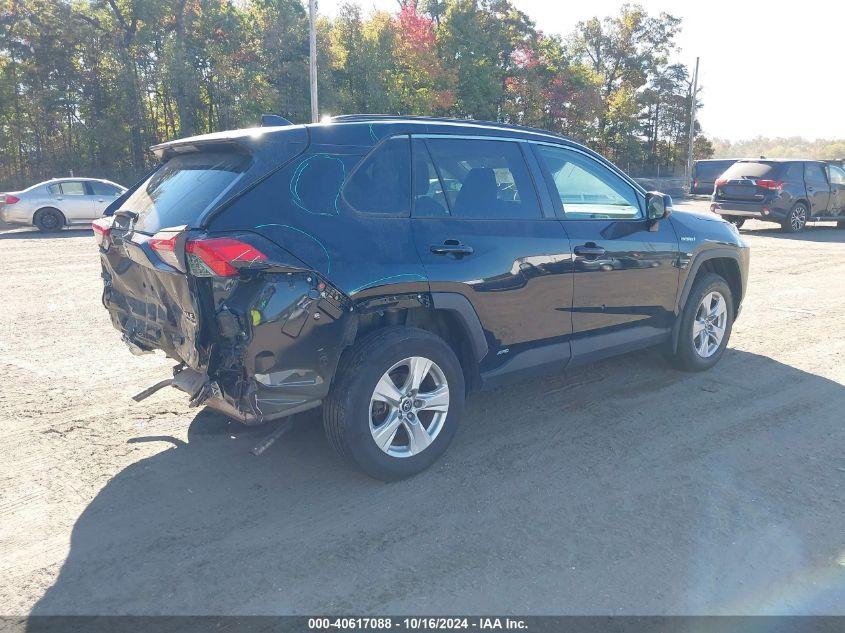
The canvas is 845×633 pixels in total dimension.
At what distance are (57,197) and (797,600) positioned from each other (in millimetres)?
19311

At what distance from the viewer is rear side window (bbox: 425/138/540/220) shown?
13.5ft

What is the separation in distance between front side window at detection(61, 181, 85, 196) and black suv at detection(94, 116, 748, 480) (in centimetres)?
1589

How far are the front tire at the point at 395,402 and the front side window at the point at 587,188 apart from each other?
152 cm

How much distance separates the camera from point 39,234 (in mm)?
17609

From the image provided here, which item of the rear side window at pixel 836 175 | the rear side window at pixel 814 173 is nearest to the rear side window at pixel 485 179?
the rear side window at pixel 814 173

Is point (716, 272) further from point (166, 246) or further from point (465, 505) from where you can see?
point (166, 246)

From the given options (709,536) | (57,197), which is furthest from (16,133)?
(709,536)

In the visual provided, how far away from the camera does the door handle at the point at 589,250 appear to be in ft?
15.0

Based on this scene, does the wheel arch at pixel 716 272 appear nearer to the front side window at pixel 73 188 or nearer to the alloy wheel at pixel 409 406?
the alloy wheel at pixel 409 406

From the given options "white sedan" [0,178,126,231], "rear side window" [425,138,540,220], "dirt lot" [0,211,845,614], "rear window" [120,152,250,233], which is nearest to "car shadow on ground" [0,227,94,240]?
"white sedan" [0,178,126,231]

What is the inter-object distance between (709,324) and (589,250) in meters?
1.77

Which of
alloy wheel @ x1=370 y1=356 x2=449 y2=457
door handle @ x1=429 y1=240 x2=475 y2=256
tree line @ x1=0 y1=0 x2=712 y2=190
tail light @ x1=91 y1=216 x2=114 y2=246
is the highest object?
tree line @ x1=0 y1=0 x2=712 y2=190

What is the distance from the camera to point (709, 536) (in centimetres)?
329

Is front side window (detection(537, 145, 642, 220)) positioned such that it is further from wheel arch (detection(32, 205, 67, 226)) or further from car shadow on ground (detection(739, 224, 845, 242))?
wheel arch (detection(32, 205, 67, 226))
